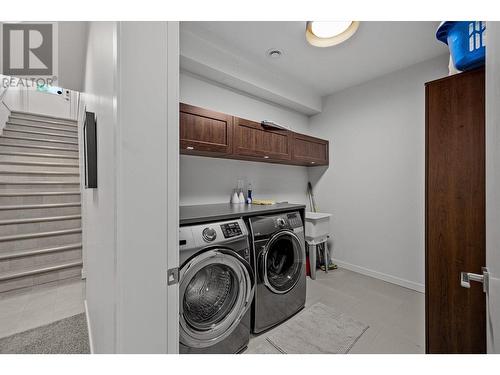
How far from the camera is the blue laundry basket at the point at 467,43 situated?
3.16 ft

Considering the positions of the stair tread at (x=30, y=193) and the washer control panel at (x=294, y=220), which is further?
the stair tread at (x=30, y=193)

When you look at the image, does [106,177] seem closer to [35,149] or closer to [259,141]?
[259,141]

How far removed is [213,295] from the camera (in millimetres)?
1530

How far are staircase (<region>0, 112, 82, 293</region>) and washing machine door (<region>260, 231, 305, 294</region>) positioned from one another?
274 centimetres

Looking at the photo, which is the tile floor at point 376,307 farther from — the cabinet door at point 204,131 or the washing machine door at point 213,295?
the cabinet door at point 204,131

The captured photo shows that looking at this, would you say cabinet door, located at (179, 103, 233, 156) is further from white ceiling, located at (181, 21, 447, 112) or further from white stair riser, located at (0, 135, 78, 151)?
white stair riser, located at (0, 135, 78, 151)

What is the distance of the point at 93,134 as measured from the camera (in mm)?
1279

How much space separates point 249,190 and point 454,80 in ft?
6.68

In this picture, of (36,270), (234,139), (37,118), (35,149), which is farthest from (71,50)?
(37,118)

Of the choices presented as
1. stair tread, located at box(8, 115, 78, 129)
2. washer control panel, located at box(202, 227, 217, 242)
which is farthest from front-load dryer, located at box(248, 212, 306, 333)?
stair tread, located at box(8, 115, 78, 129)

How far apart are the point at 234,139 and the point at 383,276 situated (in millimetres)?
2537

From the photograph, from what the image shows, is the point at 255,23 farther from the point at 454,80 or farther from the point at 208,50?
the point at 454,80

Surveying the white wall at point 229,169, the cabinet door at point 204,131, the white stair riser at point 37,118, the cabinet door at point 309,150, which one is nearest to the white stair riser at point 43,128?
the white stair riser at point 37,118
